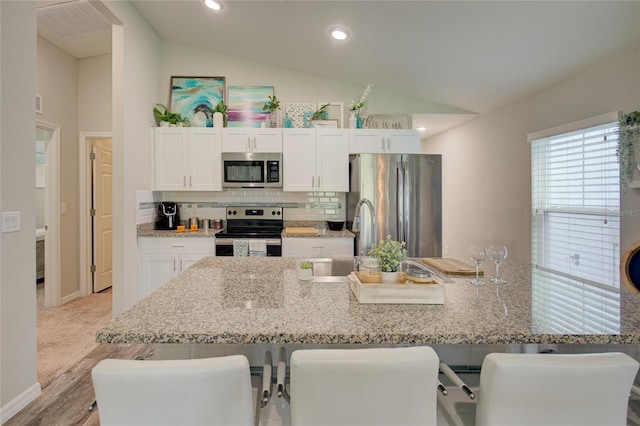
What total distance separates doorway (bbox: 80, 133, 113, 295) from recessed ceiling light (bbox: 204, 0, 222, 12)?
212cm

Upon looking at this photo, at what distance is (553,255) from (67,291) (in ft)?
17.4

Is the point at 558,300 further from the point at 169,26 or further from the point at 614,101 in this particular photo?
the point at 169,26

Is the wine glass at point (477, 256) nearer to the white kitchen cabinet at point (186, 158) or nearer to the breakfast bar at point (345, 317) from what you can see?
the breakfast bar at point (345, 317)

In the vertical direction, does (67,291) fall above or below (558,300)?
below

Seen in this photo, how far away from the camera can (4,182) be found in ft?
6.07

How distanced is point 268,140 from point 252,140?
0.18 metres

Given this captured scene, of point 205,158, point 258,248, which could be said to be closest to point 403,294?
point 258,248

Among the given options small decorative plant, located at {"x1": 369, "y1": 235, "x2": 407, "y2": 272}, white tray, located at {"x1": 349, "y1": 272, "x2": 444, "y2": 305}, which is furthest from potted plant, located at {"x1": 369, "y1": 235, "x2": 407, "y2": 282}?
white tray, located at {"x1": 349, "y1": 272, "x2": 444, "y2": 305}

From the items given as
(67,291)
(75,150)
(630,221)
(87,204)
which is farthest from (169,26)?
(630,221)

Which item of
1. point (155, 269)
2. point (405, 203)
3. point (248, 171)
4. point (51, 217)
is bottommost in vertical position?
point (155, 269)

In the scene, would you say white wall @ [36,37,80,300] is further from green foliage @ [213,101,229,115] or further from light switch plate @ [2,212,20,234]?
light switch plate @ [2,212,20,234]

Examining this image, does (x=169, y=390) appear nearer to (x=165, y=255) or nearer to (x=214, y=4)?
(x=165, y=255)

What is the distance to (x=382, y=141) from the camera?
150 inches

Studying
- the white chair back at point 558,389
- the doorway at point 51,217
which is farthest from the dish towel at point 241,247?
the white chair back at point 558,389
